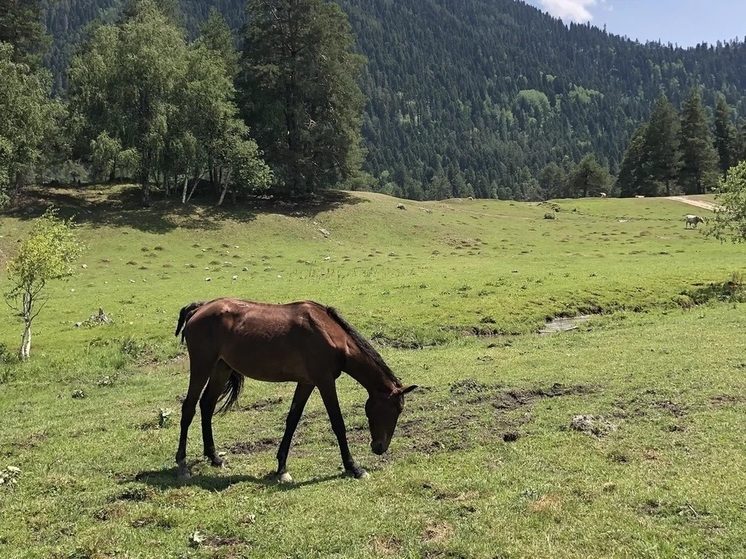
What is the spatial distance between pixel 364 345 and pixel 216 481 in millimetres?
3295

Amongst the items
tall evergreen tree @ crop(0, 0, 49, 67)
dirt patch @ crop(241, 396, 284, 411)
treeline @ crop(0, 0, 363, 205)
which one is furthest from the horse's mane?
tall evergreen tree @ crop(0, 0, 49, 67)

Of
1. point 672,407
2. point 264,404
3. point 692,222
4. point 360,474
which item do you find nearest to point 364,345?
point 360,474

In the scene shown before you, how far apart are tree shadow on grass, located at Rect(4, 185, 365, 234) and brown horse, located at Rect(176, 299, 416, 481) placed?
1620 inches

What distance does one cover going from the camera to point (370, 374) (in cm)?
981

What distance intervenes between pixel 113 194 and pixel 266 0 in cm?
2626

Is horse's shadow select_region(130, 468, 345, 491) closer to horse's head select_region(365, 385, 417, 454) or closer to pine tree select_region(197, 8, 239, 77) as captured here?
horse's head select_region(365, 385, 417, 454)

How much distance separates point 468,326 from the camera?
2517 centimetres

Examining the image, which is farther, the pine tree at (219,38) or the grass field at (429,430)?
the pine tree at (219,38)

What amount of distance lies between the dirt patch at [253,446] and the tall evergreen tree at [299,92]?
50605 mm

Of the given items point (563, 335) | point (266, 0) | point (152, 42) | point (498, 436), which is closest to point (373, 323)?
point (563, 335)

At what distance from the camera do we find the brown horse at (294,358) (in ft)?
31.4

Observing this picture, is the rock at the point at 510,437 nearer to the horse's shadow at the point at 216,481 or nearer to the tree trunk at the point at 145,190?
the horse's shadow at the point at 216,481

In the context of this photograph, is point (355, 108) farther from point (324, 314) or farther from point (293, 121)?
point (324, 314)

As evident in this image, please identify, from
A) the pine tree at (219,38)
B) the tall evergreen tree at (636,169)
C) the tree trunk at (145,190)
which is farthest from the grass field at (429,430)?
the tall evergreen tree at (636,169)
